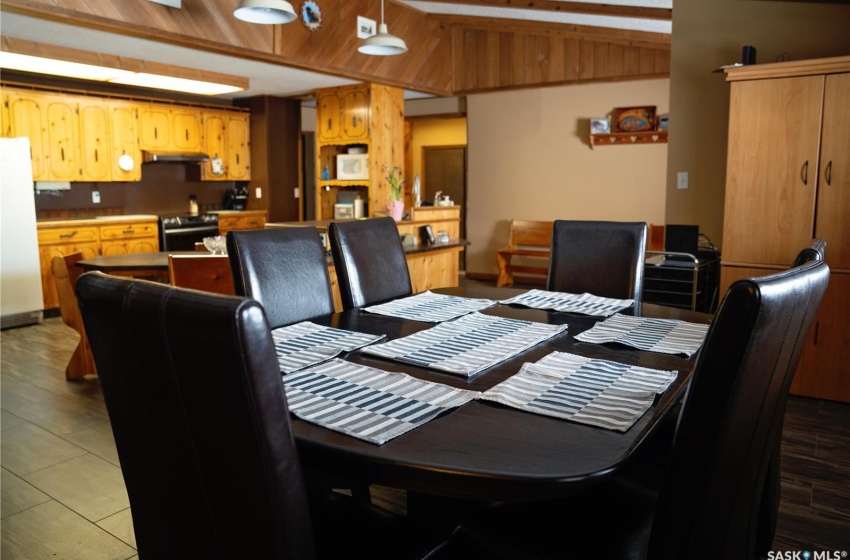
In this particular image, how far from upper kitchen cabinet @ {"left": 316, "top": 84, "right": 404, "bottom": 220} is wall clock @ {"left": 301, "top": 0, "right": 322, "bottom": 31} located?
3.99 ft

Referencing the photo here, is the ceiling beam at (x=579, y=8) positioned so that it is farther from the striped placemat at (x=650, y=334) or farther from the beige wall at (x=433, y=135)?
the striped placemat at (x=650, y=334)

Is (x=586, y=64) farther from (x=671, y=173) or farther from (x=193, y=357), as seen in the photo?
(x=193, y=357)

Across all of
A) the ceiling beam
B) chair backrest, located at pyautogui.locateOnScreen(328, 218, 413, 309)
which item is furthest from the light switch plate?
chair backrest, located at pyautogui.locateOnScreen(328, 218, 413, 309)

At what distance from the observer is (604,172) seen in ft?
23.4

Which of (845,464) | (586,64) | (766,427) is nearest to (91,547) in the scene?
(766,427)

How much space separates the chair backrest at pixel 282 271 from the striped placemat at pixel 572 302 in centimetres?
71

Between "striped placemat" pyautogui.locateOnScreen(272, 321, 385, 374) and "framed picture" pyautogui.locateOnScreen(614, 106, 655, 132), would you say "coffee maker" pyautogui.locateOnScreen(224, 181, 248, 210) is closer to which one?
"framed picture" pyautogui.locateOnScreen(614, 106, 655, 132)

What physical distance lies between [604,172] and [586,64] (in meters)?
1.18

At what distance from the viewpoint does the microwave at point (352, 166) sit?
6.88 m

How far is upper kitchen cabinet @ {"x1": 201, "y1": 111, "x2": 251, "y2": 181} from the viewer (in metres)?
7.70

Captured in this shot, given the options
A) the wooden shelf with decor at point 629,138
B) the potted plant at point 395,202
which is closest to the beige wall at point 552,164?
the wooden shelf with decor at point 629,138

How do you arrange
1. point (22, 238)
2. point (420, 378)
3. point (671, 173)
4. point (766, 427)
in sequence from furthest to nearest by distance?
point (22, 238), point (671, 173), point (420, 378), point (766, 427)

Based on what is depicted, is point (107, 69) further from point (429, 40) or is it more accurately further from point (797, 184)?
point (797, 184)

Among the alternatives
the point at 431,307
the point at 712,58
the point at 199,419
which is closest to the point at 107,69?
the point at 431,307
